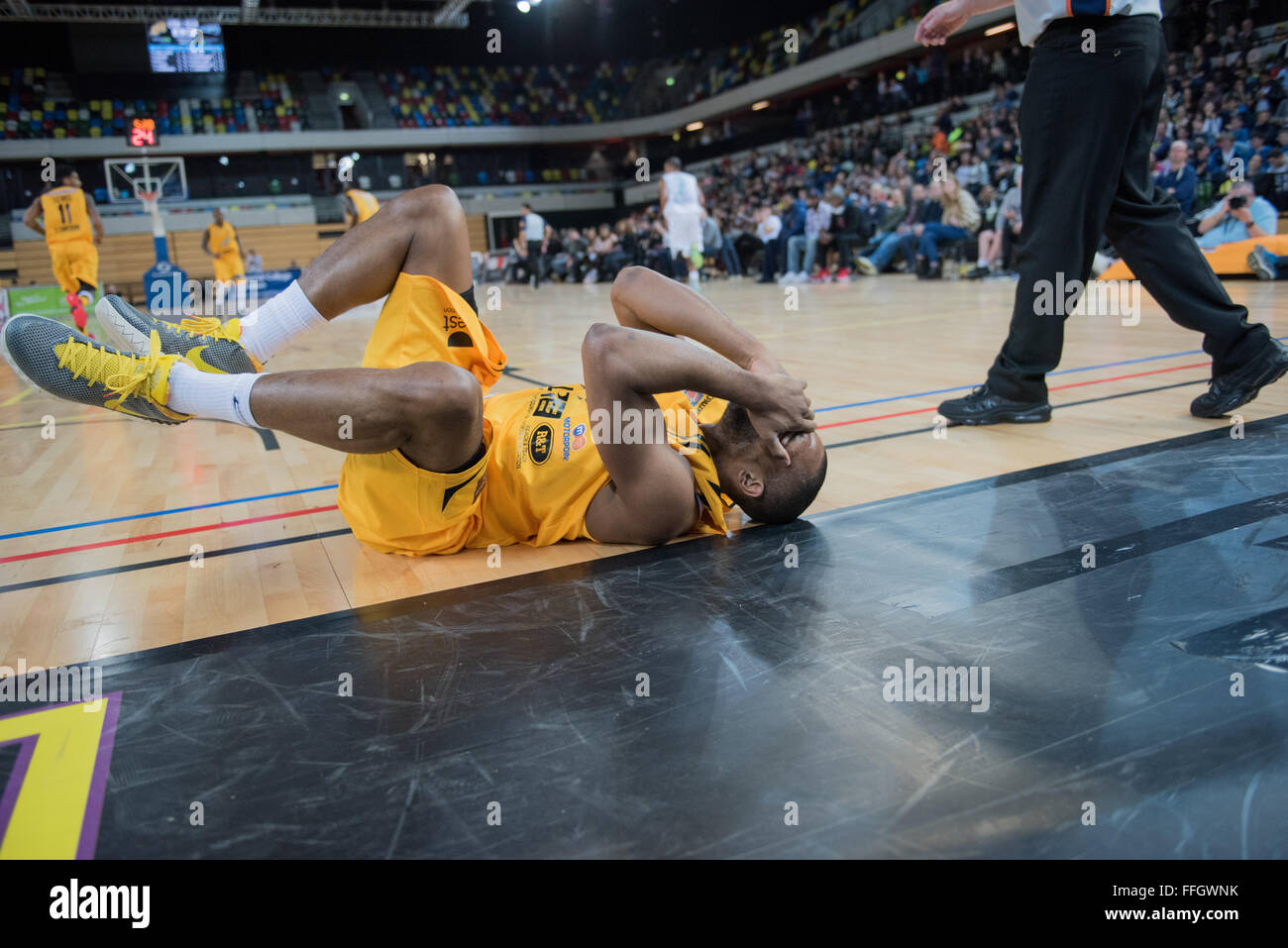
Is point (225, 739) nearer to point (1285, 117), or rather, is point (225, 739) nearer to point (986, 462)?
point (986, 462)

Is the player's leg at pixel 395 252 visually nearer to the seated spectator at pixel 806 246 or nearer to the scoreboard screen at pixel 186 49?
the seated spectator at pixel 806 246

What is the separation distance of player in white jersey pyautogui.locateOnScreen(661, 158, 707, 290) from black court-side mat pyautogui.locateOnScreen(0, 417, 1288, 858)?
10.4 meters

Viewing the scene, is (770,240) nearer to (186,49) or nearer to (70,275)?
(70,275)

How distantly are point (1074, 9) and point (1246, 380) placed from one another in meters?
1.25

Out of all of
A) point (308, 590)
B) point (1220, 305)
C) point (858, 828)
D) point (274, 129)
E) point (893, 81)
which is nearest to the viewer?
point (858, 828)

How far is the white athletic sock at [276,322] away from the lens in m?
2.07

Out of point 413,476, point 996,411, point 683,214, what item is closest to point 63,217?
point 683,214

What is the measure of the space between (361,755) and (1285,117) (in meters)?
11.6

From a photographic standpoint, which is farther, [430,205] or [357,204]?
[357,204]

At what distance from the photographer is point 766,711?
4.17 feet

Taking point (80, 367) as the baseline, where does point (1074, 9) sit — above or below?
Answer: above

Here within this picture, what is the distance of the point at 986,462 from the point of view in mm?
2557

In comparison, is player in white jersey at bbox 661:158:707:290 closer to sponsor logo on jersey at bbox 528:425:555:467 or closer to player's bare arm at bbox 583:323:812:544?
sponsor logo on jersey at bbox 528:425:555:467
